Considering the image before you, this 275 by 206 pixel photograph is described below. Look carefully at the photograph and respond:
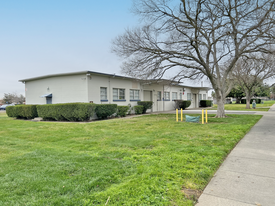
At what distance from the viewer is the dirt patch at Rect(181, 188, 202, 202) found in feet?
8.43

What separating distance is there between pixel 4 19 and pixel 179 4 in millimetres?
12133

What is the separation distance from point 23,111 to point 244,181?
54.3 ft

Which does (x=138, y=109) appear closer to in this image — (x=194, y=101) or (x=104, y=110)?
(x=104, y=110)

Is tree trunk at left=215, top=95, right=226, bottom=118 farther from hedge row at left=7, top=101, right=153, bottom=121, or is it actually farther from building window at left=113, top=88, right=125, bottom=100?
building window at left=113, top=88, right=125, bottom=100

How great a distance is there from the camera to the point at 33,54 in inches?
782

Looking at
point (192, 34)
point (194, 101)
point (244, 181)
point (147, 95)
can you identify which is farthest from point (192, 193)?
point (194, 101)

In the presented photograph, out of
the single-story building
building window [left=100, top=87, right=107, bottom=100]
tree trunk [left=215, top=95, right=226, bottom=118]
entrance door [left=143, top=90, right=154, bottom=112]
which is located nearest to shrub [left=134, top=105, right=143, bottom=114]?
the single-story building

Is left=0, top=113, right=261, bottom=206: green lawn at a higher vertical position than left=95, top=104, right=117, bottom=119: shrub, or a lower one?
lower

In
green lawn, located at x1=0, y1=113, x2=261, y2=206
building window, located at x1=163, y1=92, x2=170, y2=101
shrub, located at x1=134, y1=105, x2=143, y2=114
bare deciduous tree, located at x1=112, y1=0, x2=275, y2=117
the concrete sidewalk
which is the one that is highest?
bare deciduous tree, located at x1=112, y1=0, x2=275, y2=117

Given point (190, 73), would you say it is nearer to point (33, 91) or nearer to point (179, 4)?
point (179, 4)

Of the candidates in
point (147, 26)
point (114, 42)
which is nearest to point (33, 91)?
point (114, 42)

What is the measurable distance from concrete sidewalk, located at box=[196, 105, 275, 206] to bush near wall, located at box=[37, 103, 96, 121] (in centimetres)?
952

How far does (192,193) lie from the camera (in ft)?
8.81

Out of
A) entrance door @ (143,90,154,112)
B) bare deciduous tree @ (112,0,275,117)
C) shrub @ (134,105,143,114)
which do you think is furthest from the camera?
entrance door @ (143,90,154,112)
